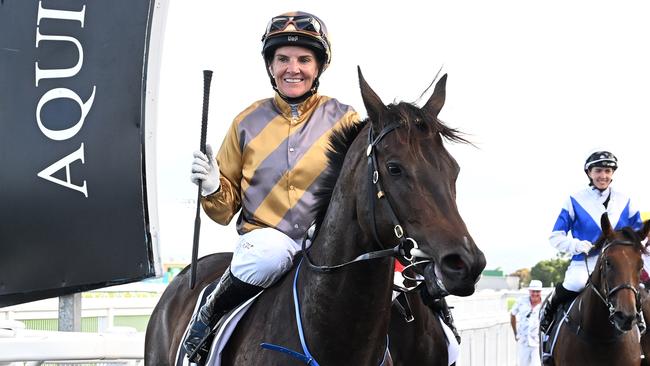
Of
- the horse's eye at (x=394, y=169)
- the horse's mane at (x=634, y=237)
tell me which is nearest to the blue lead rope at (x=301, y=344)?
the horse's eye at (x=394, y=169)

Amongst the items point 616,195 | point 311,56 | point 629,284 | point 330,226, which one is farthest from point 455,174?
point 616,195

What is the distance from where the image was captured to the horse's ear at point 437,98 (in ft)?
12.6

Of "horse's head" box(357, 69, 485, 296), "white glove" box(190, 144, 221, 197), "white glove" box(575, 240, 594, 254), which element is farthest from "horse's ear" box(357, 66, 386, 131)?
"white glove" box(575, 240, 594, 254)

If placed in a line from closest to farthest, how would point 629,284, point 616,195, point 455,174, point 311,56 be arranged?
point 455,174, point 311,56, point 629,284, point 616,195

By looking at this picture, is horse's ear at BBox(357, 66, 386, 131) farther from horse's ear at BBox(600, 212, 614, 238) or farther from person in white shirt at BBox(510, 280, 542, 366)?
person in white shirt at BBox(510, 280, 542, 366)

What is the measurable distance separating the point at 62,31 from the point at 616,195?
545 centimetres

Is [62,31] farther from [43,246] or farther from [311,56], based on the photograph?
[311,56]

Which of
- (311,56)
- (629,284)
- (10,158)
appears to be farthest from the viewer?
(629,284)

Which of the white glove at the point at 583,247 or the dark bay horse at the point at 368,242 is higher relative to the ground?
the dark bay horse at the point at 368,242

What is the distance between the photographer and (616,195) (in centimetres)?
870

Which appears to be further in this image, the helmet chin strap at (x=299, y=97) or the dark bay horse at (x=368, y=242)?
the helmet chin strap at (x=299, y=97)

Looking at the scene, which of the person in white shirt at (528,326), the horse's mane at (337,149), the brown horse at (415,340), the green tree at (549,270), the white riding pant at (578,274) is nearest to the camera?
the horse's mane at (337,149)

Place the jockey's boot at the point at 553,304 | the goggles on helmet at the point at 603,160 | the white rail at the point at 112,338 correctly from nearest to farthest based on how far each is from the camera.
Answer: the white rail at the point at 112,338 < the goggles on helmet at the point at 603,160 < the jockey's boot at the point at 553,304

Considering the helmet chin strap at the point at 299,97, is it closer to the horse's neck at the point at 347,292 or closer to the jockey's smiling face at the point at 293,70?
the jockey's smiling face at the point at 293,70
